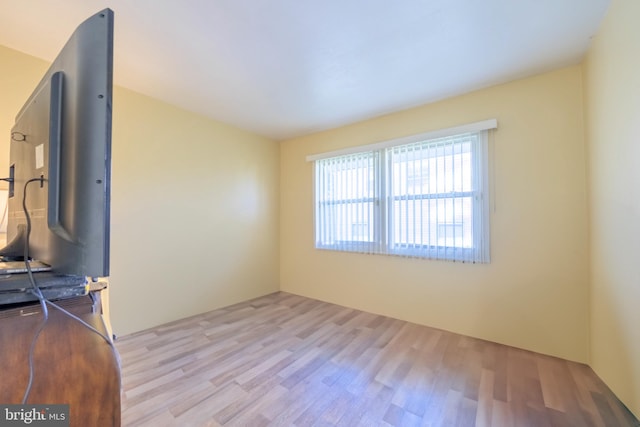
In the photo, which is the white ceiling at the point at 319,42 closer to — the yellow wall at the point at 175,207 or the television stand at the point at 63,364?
the yellow wall at the point at 175,207

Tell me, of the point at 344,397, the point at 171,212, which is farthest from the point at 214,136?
the point at 344,397

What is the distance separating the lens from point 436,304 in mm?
2623

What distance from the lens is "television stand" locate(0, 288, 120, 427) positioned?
575 mm

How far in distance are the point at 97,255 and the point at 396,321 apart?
2871 mm

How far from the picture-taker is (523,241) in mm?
2215

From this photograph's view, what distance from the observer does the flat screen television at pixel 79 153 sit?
0.62m

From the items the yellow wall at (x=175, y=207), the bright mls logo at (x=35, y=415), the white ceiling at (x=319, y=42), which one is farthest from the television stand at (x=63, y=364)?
the yellow wall at (x=175, y=207)

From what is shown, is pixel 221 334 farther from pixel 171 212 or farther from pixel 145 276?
pixel 171 212

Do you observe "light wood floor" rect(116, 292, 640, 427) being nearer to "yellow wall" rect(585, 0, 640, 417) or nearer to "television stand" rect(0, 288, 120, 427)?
"yellow wall" rect(585, 0, 640, 417)

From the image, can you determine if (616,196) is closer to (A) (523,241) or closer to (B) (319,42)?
(A) (523,241)

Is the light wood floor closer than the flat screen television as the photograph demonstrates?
No

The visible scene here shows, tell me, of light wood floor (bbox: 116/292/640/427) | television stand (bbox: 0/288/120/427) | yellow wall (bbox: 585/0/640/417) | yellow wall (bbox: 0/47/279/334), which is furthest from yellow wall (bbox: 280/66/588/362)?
television stand (bbox: 0/288/120/427)

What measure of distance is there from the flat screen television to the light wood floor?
1.33 m

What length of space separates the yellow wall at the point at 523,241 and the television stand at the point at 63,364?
8.81 ft
